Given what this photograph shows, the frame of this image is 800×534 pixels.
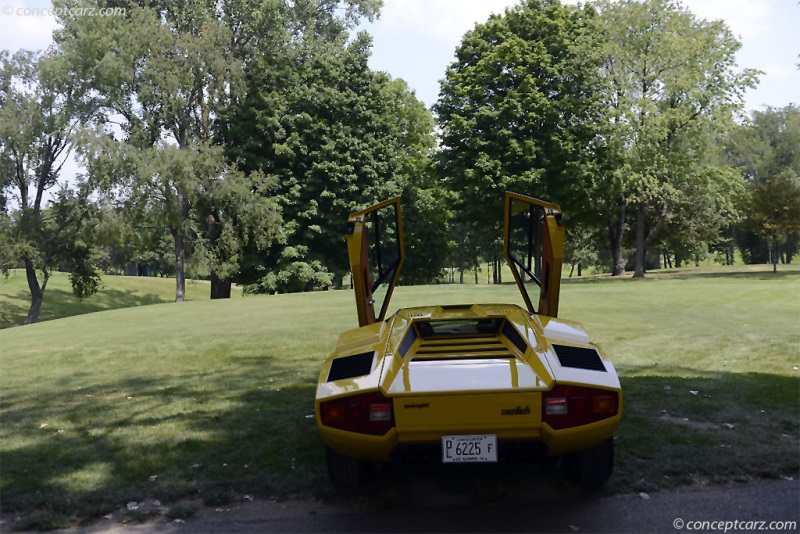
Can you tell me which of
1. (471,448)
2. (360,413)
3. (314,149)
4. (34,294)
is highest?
(314,149)

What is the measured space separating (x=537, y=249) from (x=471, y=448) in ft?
11.2

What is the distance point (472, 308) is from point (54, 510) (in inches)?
141

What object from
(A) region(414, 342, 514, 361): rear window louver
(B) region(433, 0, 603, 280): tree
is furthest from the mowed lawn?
(B) region(433, 0, 603, 280): tree

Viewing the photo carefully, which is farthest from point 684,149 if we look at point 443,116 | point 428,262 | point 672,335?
point 672,335

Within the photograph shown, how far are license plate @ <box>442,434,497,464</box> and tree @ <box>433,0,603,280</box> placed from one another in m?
34.4

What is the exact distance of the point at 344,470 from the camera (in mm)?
5090

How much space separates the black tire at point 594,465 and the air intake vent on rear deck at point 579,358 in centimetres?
54

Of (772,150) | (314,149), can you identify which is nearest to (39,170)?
(314,149)

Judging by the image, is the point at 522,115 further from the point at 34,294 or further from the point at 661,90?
the point at 34,294

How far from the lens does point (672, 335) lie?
1533 centimetres

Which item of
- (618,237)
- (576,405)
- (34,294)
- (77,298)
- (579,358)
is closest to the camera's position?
(576,405)

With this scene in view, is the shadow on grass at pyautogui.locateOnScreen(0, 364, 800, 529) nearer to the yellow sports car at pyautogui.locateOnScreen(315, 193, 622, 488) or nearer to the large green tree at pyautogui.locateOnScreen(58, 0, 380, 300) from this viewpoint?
the yellow sports car at pyautogui.locateOnScreen(315, 193, 622, 488)

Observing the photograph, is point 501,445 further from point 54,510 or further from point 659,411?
point 659,411

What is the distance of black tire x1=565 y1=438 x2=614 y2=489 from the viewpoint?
4949 millimetres
